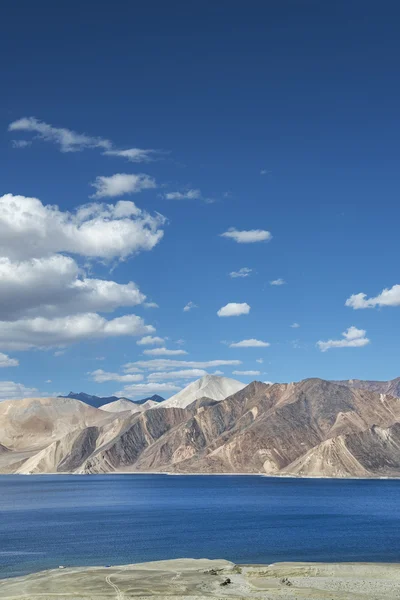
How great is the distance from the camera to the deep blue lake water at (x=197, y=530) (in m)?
82.1

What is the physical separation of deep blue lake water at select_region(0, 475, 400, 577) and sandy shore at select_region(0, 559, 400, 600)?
23.1 feet

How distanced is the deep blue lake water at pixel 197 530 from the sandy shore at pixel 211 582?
23.1 ft

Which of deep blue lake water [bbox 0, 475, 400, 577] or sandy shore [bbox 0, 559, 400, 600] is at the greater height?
sandy shore [bbox 0, 559, 400, 600]

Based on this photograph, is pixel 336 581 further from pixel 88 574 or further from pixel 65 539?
pixel 65 539

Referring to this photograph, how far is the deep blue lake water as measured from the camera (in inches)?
3233

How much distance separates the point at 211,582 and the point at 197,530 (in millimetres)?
46842

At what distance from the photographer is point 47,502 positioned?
178 metres

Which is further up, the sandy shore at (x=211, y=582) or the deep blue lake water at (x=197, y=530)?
the sandy shore at (x=211, y=582)

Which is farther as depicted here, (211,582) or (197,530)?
(197,530)

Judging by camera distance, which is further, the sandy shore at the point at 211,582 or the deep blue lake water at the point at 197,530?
the deep blue lake water at the point at 197,530

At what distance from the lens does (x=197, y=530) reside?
109 metres

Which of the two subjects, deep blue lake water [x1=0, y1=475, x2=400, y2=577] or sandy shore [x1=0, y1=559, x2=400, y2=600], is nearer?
sandy shore [x1=0, y1=559, x2=400, y2=600]

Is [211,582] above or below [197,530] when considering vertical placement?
above

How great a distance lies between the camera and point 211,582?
6297 centimetres
